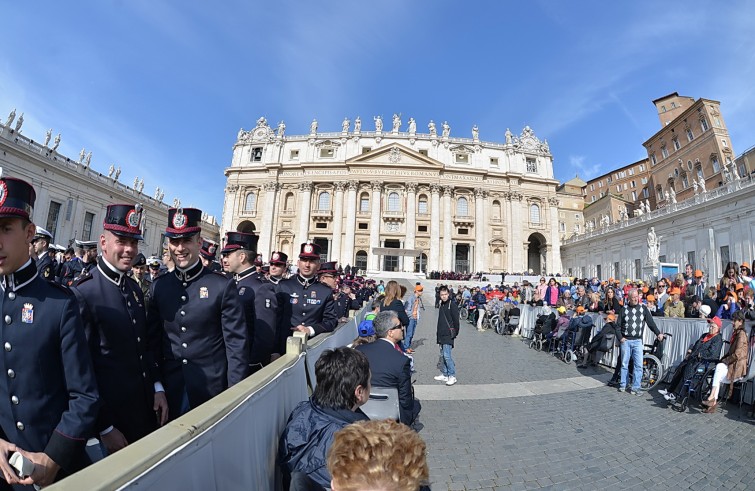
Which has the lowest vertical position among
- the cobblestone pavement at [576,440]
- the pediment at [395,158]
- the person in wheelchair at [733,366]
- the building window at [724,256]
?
the cobblestone pavement at [576,440]

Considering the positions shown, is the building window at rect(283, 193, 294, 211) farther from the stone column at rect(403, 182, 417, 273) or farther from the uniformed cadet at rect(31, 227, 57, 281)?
the uniformed cadet at rect(31, 227, 57, 281)

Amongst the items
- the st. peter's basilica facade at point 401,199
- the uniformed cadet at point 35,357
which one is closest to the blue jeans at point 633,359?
the uniformed cadet at point 35,357

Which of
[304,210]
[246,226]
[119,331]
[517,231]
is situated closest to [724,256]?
[517,231]

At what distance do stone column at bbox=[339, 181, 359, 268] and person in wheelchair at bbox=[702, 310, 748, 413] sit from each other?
3975 cm

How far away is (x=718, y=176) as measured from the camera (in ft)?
113

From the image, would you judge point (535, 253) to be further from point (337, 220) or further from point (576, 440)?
point (576, 440)

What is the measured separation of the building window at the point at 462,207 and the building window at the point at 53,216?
40508 mm

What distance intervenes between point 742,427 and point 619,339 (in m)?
2.08

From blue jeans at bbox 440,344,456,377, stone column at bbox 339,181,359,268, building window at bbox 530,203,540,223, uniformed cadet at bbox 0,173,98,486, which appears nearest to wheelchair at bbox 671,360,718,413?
blue jeans at bbox 440,344,456,377

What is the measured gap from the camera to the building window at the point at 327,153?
1945 inches

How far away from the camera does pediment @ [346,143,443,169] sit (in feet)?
150

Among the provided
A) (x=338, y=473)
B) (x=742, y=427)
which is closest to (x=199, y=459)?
(x=338, y=473)

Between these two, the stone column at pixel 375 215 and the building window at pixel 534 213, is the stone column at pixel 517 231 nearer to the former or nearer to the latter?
the building window at pixel 534 213

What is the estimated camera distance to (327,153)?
49656mm
